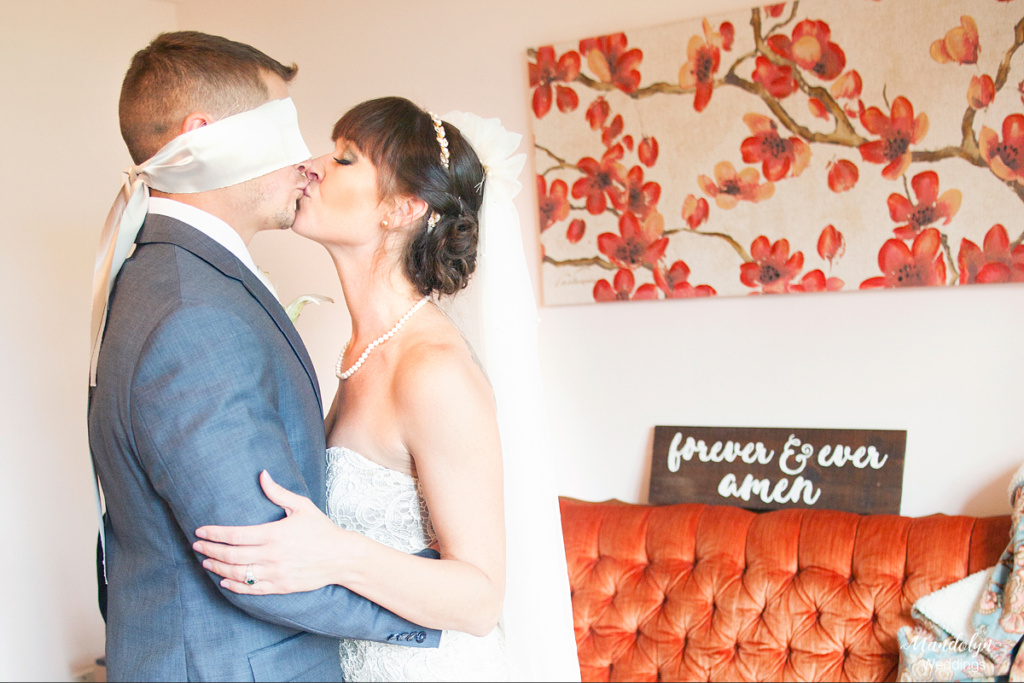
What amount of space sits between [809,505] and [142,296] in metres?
1.96

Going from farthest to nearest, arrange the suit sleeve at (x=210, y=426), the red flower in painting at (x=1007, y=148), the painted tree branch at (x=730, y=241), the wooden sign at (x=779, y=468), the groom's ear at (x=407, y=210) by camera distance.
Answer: the painted tree branch at (x=730, y=241) → the wooden sign at (x=779, y=468) → the red flower in painting at (x=1007, y=148) → the groom's ear at (x=407, y=210) → the suit sleeve at (x=210, y=426)

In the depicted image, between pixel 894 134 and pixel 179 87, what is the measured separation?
6.08 ft

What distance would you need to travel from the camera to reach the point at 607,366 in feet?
9.06

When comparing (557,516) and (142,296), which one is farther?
(557,516)

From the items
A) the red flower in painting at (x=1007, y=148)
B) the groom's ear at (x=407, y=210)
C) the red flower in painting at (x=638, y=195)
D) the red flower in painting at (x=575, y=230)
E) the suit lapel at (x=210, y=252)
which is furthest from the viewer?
the red flower in painting at (x=575, y=230)

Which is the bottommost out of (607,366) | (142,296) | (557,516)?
(557,516)

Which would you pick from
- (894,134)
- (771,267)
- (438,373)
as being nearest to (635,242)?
(771,267)

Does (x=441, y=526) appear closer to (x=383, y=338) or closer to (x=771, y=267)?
(x=383, y=338)

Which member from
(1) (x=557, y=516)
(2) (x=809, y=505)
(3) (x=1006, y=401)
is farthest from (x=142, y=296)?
(3) (x=1006, y=401)

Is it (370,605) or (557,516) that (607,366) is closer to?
(557,516)

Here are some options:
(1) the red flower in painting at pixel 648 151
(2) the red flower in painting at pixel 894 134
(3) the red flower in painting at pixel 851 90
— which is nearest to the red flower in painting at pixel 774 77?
(3) the red flower in painting at pixel 851 90

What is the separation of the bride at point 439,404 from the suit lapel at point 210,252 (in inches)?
11.4

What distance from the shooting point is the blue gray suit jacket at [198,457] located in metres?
1.15

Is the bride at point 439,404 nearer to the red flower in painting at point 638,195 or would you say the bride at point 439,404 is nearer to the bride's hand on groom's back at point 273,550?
the bride's hand on groom's back at point 273,550
